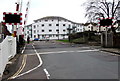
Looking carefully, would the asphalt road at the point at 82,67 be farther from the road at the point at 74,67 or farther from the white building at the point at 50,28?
the white building at the point at 50,28

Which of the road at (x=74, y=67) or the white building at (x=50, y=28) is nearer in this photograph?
the road at (x=74, y=67)

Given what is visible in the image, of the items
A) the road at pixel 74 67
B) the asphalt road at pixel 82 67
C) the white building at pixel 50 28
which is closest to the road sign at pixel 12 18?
the road at pixel 74 67

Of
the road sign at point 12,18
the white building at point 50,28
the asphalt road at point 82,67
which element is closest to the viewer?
the asphalt road at point 82,67

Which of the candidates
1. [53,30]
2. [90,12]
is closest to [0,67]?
[90,12]

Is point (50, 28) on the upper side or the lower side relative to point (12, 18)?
upper

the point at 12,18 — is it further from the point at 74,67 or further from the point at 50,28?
the point at 50,28

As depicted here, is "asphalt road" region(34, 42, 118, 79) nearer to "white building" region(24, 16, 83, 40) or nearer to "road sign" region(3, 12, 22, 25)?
"road sign" region(3, 12, 22, 25)

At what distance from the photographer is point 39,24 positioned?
10094 cm

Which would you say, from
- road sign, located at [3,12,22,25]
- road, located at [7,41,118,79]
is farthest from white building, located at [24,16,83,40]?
road, located at [7,41,118,79]

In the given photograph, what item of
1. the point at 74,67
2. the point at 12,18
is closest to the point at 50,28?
the point at 12,18

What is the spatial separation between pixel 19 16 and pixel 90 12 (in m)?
23.2

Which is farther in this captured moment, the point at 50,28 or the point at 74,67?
the point at 50,28

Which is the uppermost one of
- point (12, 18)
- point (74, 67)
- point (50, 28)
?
point (50, 28)

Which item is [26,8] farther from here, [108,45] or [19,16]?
[108,45]
